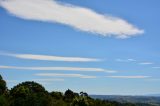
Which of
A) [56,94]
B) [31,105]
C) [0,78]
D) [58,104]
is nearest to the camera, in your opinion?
[31,105]

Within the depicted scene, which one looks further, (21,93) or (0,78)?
(0,78)

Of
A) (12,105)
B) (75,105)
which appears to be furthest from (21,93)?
(75,105)

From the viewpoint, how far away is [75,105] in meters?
104

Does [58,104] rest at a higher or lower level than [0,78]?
lower

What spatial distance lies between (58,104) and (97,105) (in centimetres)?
1645

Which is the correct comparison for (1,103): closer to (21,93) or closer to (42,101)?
(42,101)

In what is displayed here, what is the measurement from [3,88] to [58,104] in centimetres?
5848

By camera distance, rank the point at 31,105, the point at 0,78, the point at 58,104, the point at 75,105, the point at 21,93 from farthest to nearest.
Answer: the point at 0,78, the point at 21,93, the point at 58,104, the point at 31,105, the point at 75,105

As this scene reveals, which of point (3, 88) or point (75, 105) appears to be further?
point (3, 88)

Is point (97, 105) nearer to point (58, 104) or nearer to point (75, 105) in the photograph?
point (58, 104)

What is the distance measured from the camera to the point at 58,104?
127125 mm

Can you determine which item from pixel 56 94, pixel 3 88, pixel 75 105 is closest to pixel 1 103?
pixel 75 105

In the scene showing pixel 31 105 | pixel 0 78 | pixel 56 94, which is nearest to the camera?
pixel 31 105

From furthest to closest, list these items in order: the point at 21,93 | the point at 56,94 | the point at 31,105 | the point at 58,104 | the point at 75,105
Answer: the point at 56,94 → the point at 21,93 → the point at 58,104 → the point at 31,105 → the point at 75,105
